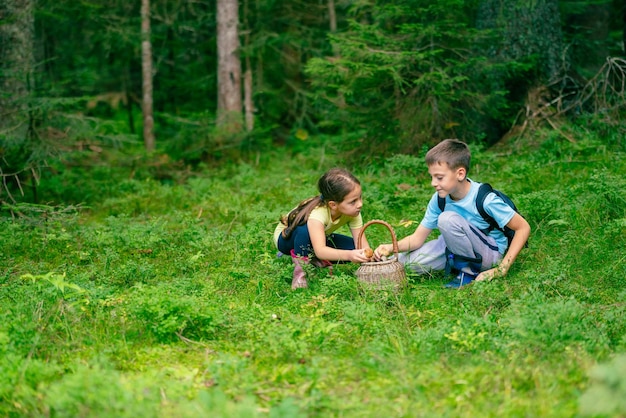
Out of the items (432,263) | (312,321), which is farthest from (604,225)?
(312,321)

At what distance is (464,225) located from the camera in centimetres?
515

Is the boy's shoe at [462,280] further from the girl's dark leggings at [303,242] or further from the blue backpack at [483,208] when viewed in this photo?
the girl's dark leggings at [303,242]

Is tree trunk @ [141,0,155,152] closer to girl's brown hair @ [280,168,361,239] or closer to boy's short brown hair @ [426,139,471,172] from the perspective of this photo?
girl's brown hair @ [280,168,361,239]

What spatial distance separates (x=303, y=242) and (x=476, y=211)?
57.9 inches

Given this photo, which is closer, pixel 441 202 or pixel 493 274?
pixel 493 274

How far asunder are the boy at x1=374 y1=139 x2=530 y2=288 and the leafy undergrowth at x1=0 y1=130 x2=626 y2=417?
0.22 meters

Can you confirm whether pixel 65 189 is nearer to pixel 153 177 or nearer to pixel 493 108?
pixel 153 177

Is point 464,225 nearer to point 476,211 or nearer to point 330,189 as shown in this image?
point 476,211

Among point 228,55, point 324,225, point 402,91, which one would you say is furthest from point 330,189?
point 228,55

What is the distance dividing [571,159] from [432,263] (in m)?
3.53

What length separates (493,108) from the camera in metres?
8.93

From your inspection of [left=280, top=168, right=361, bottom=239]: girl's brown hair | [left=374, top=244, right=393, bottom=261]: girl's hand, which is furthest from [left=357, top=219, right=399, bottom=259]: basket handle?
[left=280, top=168, right=361, bottom=239]: girl's brown hair

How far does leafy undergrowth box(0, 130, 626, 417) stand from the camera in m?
3.21

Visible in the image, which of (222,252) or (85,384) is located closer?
(85,384)
